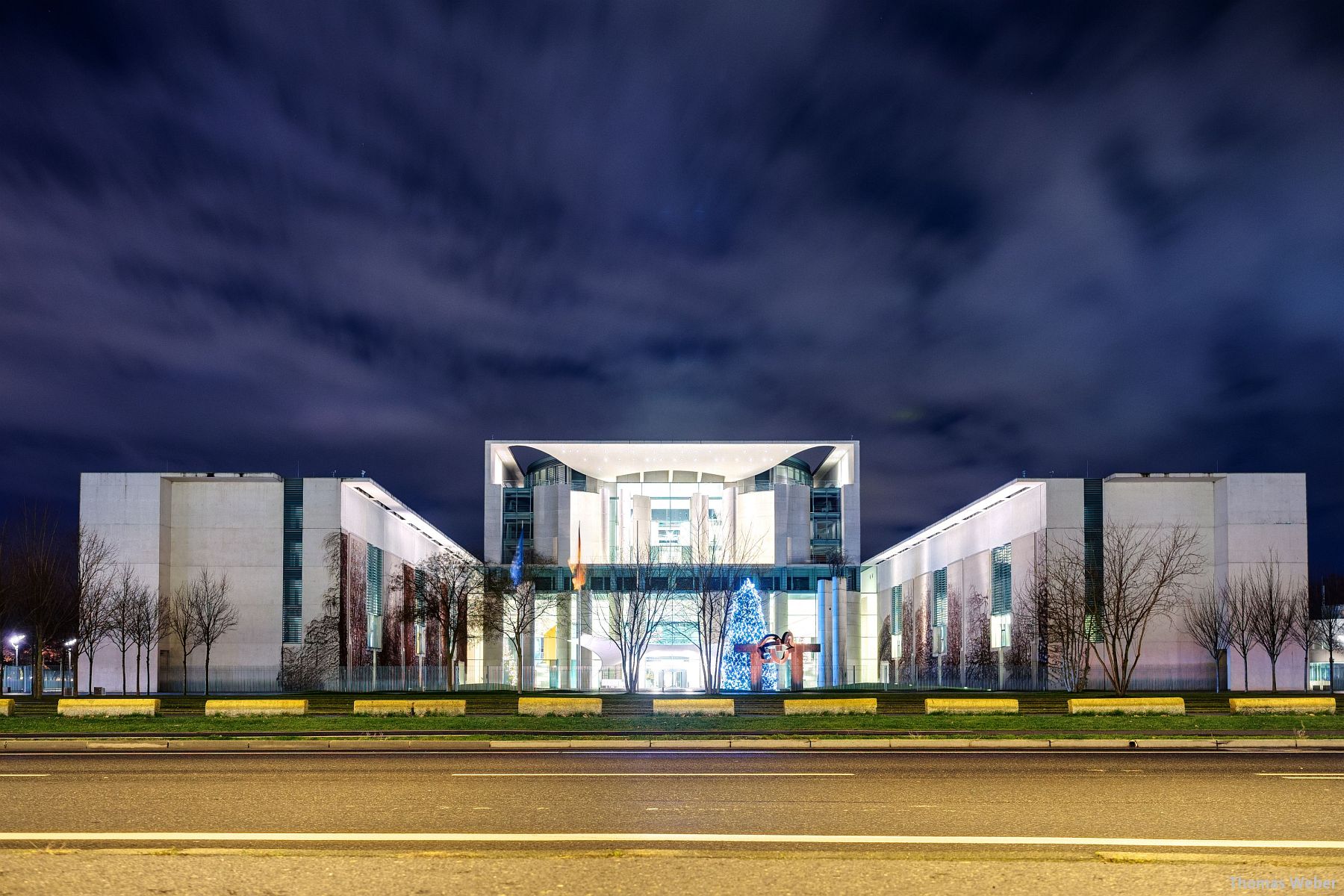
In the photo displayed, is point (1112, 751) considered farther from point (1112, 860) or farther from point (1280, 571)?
point (1280, 571)

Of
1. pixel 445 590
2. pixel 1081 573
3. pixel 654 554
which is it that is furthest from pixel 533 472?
pixel 1081 573

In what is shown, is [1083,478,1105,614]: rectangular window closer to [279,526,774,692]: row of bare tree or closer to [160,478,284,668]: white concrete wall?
[279,526,774,692]: row of bare tree

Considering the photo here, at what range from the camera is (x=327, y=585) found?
56.7m

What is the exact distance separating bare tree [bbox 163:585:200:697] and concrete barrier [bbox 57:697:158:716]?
27256mm

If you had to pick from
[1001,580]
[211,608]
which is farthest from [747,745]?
[1001,580]

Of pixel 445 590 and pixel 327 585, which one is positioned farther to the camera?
pixel 445 590

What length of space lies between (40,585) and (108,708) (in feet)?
75.2

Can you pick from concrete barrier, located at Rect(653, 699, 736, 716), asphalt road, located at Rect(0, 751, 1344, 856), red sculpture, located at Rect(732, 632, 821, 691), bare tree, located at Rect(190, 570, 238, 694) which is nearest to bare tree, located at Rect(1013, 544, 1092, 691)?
red sculpture, located at Rect(732, 632, 821, 691)

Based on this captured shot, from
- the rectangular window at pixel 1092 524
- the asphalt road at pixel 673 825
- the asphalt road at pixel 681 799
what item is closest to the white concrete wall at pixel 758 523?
the rectangular window at pixel 1092 524

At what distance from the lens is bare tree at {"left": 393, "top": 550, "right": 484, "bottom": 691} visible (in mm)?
60125

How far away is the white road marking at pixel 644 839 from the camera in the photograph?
8.63 metres

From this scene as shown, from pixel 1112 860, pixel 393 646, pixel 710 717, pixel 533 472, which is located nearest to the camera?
pixel 1112 860

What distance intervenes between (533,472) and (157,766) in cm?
7043

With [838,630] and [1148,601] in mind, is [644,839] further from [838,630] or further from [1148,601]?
A: [838,630]
